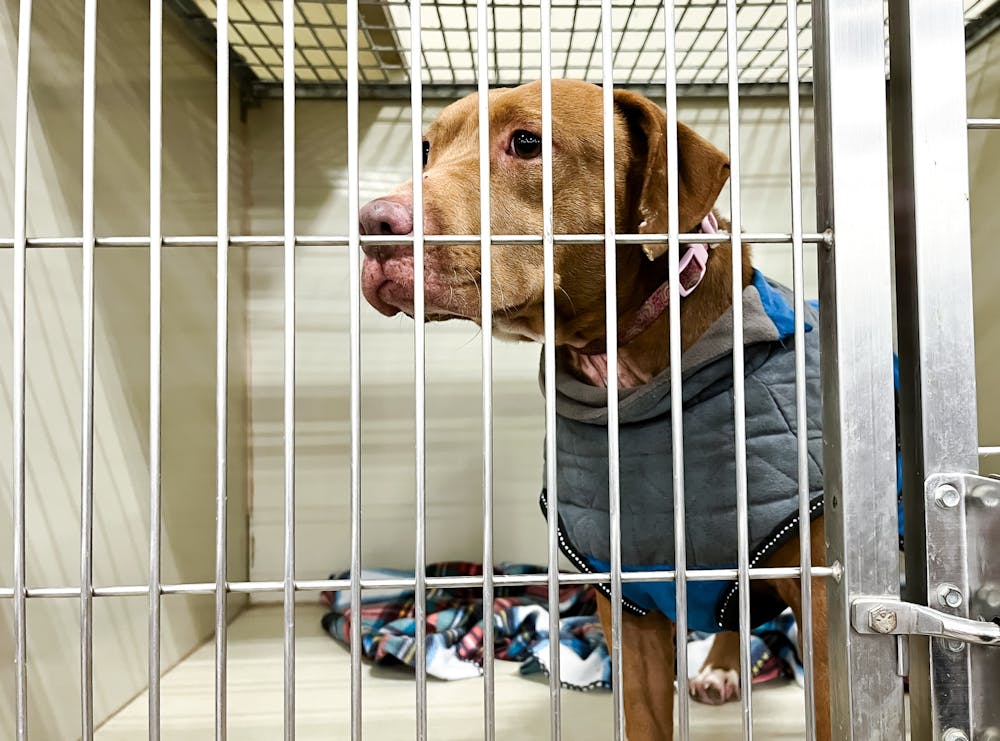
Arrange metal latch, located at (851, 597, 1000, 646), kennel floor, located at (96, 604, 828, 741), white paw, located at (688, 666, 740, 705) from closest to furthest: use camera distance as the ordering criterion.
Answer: metal latch, located at (851, 597, 1000, 646), kennel floor, located at (96, 604, 828, 741), white paw, located at (688, 666, 740, 705)

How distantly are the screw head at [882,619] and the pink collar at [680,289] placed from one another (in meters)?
0.44

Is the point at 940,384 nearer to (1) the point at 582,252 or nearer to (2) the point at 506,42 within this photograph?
(1) the point at 582,252

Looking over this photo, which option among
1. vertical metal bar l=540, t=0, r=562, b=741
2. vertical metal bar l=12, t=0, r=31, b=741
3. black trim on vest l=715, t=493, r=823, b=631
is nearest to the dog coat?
black trim on vest l=715, t=493, r=823, b=631

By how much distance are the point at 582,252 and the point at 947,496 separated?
51 centimetres

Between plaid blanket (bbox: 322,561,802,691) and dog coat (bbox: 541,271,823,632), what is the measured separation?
43cm

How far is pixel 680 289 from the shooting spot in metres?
0.91

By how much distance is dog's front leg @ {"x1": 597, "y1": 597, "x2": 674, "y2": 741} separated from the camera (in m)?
1.04

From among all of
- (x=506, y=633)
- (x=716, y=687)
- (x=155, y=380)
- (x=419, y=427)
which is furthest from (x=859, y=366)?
(x=506, y=633)

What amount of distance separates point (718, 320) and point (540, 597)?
3.56 feet

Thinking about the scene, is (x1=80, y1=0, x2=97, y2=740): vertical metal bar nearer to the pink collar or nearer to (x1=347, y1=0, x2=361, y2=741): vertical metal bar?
(x1=347, y1=0, x2=361, y2=741): vertical metal bar

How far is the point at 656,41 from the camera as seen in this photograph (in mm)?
1559

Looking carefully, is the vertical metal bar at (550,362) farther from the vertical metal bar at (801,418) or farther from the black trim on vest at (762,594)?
the black trim on vest at (762,594)

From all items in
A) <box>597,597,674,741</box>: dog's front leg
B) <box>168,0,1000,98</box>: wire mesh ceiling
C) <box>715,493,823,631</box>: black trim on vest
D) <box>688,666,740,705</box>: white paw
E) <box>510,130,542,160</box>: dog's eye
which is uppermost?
<box>168,0,1000,98</box>: wire mesh ceiling

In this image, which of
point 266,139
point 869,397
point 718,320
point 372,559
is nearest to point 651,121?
point 718,320
